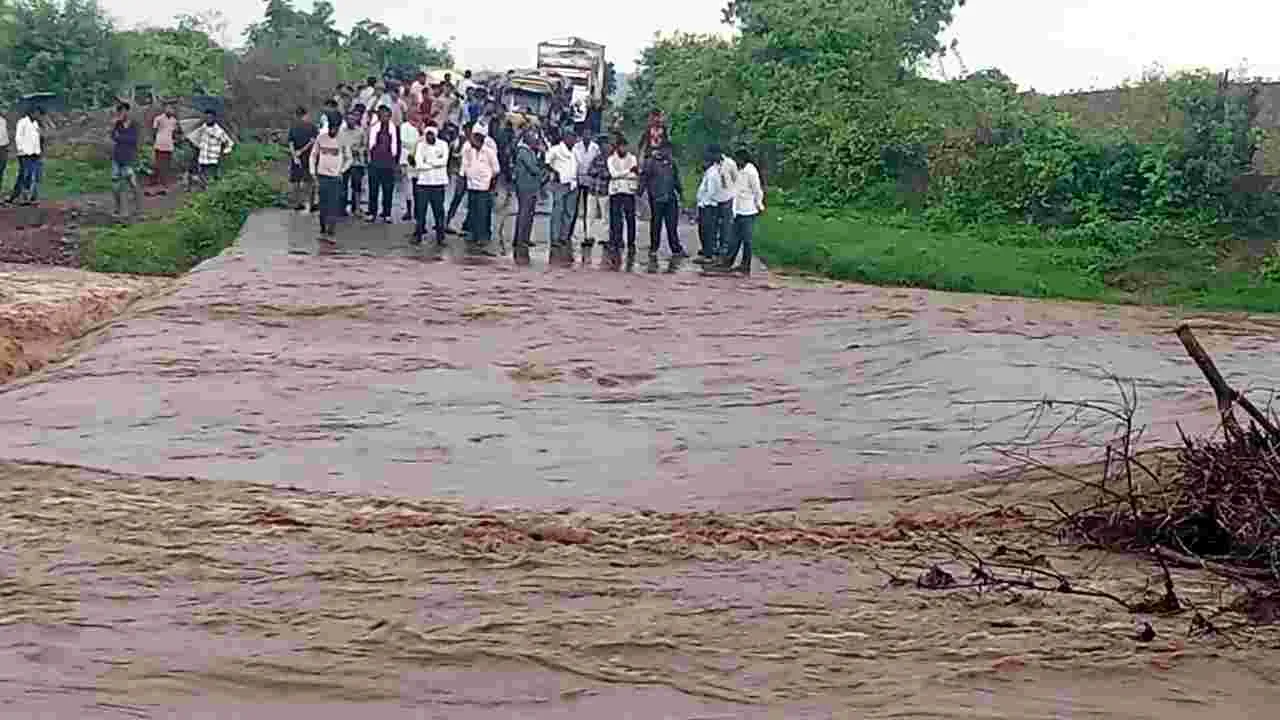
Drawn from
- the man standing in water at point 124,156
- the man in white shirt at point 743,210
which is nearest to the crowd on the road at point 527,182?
the man in white shirt at point 743,210

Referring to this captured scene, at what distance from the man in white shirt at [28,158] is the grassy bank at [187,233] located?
1.99 meters

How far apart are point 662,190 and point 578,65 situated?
25477 mm

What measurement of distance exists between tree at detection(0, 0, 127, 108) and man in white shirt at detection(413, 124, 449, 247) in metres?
15.1

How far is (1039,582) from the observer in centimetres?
804

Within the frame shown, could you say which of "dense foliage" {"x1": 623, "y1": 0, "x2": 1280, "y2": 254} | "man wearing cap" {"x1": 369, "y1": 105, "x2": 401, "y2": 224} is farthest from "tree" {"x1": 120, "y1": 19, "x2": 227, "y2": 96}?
"man wearing cap" {"x1": 369, "y1": 105, "x2": 401, "y2": 224}

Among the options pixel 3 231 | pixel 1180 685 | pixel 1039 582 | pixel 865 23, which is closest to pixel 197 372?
pixel 1039 582

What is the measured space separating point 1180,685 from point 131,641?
3.80 metres

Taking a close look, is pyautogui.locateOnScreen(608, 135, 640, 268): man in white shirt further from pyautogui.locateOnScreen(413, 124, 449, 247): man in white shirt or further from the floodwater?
the floodwater

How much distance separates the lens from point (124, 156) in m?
25.7

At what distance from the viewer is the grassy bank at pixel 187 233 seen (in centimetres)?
2164

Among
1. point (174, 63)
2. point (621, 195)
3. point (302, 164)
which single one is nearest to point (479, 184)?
point (621, 195)

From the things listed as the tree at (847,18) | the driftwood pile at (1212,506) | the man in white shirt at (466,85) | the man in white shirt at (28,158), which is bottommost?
the driftwood pile at (1212,506)

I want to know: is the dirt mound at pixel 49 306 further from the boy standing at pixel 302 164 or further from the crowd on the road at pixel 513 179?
the boy standing at pixel 302 164

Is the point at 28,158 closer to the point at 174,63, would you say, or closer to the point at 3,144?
the point at 3,144
